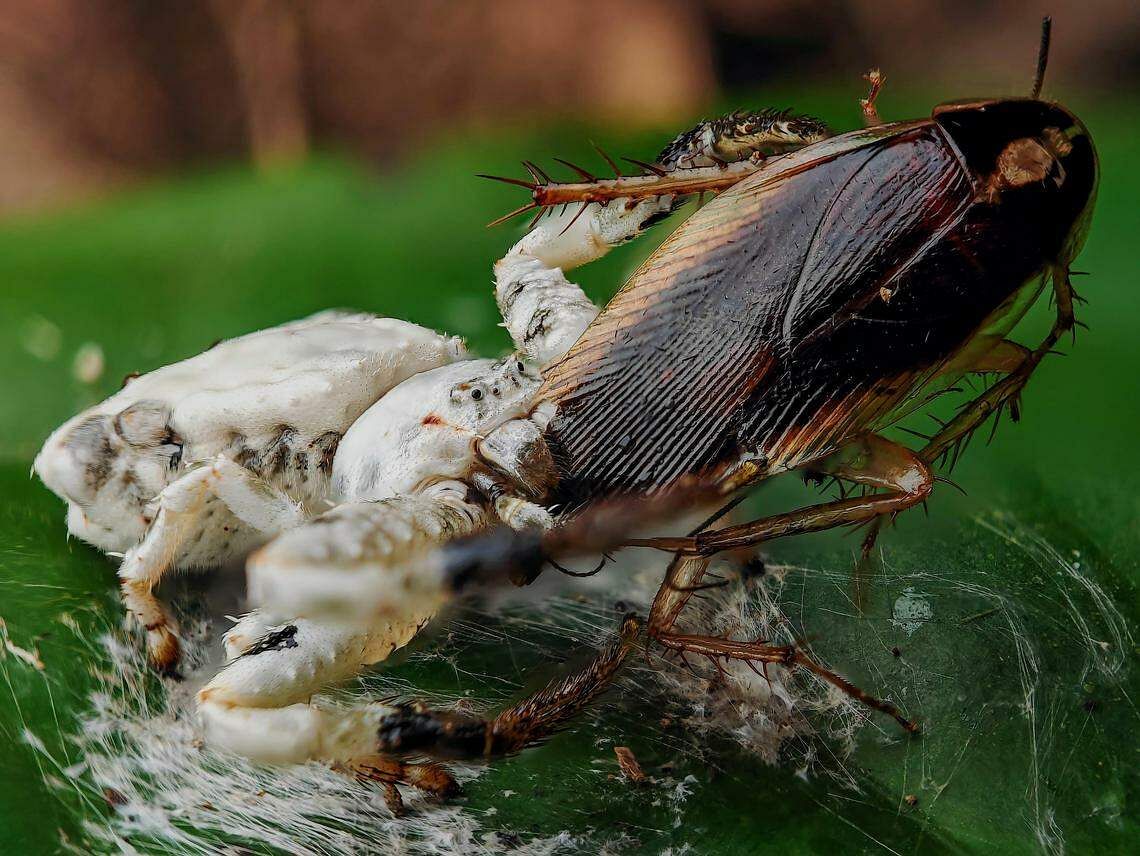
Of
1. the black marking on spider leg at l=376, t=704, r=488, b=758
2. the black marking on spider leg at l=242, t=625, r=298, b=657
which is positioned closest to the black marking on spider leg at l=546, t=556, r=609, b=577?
the black marking on spider leg at l=376, t=704, r=488, b=758

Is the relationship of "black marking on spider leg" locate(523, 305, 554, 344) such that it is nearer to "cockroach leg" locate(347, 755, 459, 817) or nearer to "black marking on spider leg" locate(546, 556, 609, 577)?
"black marking on spider leg" locate(546, 556, 609, 577)

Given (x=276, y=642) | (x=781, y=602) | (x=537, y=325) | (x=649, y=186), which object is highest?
(x=649, y=186)

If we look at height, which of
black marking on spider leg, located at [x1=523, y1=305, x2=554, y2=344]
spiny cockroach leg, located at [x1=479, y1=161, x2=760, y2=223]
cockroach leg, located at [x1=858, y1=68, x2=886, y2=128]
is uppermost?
cockroach leg, located at [x1=858, y1=68, x2=886, y2=128]

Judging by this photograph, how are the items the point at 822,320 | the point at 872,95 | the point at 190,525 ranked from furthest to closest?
the point at 190,525 → the point at 872,95 → the point at 822,320

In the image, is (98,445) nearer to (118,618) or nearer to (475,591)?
(118,618)

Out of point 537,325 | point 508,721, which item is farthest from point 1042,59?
point 508,721

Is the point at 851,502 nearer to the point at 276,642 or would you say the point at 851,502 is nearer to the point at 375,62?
the point at 276,642
